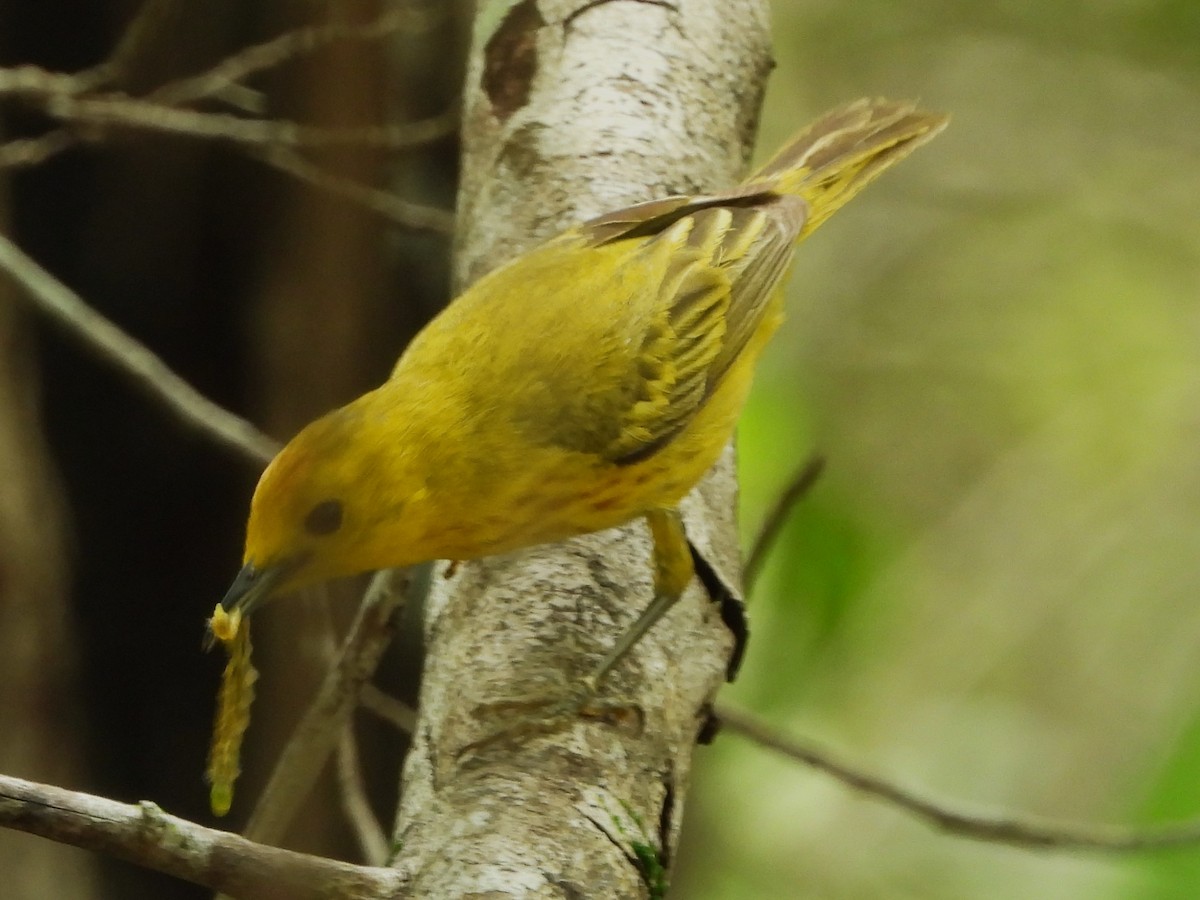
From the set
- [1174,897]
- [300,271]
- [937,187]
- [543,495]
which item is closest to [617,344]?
[543,495]

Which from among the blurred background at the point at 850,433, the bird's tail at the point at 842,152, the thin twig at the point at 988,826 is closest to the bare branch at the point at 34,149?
the blurred background at the point at 850,433

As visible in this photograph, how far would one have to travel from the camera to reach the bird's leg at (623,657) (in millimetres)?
2107

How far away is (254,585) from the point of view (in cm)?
222

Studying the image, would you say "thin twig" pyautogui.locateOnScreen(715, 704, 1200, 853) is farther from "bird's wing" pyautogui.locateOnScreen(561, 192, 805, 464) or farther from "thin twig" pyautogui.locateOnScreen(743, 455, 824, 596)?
"bird's wing" pyautogui.locateOnScreen(561, 192, 805, 464)

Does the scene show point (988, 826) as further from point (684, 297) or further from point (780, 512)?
point (684, 297)

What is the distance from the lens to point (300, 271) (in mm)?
786

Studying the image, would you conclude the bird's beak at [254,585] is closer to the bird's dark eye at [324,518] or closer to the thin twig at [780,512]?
the bird's dark eye at [324,518]

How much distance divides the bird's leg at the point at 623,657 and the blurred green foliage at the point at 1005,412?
2.35 m

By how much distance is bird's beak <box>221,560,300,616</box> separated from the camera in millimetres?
2189

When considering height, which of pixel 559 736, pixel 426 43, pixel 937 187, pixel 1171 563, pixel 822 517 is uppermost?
pixel 937 187

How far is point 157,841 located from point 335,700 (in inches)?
41.6

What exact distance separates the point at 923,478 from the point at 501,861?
16.5 ft

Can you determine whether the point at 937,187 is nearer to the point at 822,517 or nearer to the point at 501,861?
the point at 822,517

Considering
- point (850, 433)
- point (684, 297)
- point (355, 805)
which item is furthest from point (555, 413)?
point (850, 433)
